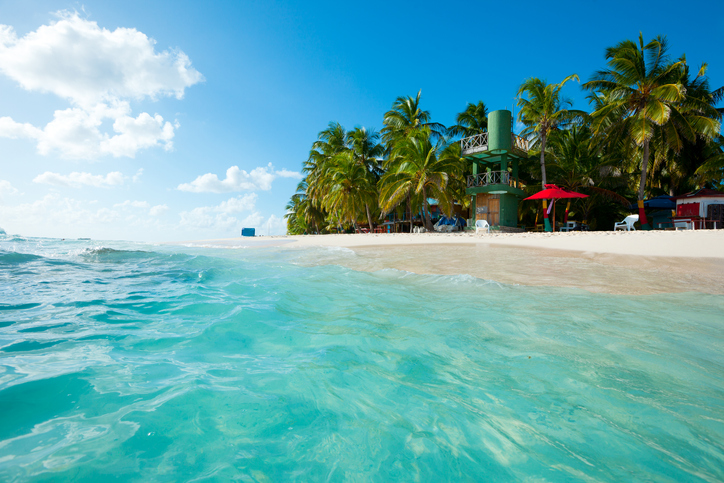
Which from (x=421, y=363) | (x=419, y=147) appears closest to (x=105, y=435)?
(x=421, y=363)

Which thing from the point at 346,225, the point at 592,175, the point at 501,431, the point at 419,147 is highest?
the point at 419,147

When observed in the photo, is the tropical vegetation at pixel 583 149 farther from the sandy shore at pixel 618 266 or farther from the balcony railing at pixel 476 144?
the sandy shore at pixel 618 266

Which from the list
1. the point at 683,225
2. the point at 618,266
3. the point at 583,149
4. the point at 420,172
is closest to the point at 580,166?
the point at 583,149

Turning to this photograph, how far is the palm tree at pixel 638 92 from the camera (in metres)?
15.5

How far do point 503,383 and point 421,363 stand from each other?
1.81ft

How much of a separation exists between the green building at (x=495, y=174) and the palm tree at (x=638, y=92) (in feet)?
14.5

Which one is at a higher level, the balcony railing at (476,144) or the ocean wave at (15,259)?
the balcony railing at (476,144)

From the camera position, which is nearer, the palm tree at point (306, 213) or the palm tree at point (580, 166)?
the palm tree at point (580, 166)

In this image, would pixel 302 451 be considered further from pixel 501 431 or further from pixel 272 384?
pixel 501 431

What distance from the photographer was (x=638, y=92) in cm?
1650

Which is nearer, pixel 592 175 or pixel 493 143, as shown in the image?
pixel 493 143

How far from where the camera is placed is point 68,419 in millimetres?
1622

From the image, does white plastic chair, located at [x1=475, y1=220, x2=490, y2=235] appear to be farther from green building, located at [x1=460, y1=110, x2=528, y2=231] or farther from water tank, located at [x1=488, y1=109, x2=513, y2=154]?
water tank, located at [x1=488, y1=109, x2=513, y2=154]

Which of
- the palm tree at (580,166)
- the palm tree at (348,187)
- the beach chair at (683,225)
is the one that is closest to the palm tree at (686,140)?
the palm tree at (580,166)
